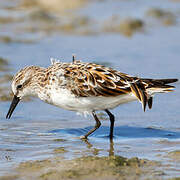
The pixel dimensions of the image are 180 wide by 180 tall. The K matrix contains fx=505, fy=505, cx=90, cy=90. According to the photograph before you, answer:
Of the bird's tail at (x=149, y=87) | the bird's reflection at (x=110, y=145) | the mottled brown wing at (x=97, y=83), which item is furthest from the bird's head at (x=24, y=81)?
the bird's tail at (x=149, y=87)

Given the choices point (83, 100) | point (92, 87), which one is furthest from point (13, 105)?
point (92, 87)

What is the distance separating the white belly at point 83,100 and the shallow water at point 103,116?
0.57 meters

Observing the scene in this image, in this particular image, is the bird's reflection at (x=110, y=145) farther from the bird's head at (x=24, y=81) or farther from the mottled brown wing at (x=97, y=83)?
the bird's head at (x=24, y=81)

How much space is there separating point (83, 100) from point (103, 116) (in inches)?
64.6

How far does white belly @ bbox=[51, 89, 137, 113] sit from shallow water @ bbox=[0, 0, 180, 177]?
1.86 feet

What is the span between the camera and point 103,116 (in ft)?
→ 31.0

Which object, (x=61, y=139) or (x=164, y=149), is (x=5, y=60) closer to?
(x=61, y=139)

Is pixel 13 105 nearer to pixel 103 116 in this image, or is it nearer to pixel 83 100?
pixel 83 100

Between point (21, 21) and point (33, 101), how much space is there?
601cm

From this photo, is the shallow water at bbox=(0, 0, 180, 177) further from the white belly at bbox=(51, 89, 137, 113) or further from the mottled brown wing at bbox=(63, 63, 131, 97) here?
the mottled brown wing at bbox=(63, 63, 131, 97)

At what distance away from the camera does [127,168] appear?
6473mm

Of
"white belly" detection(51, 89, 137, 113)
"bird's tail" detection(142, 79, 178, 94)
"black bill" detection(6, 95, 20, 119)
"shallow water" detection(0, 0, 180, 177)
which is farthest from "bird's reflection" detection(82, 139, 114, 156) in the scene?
"black bill" detection(6, 95, 20, 119)

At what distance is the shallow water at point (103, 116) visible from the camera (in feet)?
24.5

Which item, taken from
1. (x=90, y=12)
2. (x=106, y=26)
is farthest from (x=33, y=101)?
(x=90, y=12)
